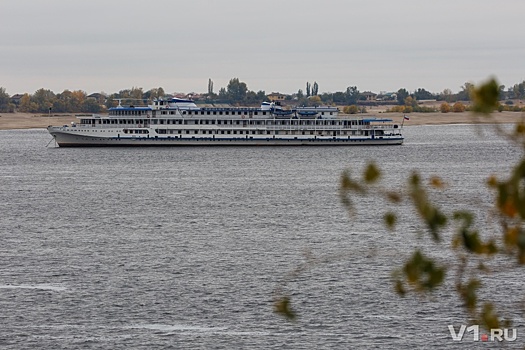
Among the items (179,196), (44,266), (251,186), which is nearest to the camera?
(44,266)

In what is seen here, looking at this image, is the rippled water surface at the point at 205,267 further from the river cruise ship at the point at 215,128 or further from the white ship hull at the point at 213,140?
the river cruise ship at the point at 215,128

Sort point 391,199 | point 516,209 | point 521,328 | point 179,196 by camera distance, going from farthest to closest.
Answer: point 179,196
point 521,328
point 391,199
point 516,209

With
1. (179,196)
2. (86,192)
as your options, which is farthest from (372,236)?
(86,192)

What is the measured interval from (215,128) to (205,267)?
101 m

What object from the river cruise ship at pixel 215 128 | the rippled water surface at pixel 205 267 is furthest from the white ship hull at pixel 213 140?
the rippled water surface at pixel 205 267

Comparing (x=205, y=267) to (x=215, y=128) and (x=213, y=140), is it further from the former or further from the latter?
(x=215, y=128)

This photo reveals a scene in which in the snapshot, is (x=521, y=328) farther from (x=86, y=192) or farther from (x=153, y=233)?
(x=86, y=192)

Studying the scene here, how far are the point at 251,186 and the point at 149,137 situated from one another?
5935cm

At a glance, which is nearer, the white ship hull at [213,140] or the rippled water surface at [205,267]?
the rippled water surface at [205,267]

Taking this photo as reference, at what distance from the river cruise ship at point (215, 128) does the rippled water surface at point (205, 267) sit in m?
50.2

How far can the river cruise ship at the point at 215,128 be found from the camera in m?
140

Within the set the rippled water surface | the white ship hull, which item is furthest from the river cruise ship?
the rippled water surface

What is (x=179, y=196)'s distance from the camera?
74.3 metres

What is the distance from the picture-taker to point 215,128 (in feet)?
462
